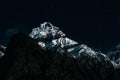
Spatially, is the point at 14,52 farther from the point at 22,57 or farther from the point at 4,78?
the point at 4,78

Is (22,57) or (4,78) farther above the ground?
(22,57)

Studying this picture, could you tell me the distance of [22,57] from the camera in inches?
7820

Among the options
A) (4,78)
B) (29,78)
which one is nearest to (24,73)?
(29,78)

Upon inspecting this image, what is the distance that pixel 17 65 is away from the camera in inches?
7608

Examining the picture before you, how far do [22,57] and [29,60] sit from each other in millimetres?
4393

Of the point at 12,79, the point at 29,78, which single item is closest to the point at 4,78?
the point at 12,79

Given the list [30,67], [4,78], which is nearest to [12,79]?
[4,78]

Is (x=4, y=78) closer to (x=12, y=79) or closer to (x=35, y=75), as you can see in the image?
(x=12, y=79)

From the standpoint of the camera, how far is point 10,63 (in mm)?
194125

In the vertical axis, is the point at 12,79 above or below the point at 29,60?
below

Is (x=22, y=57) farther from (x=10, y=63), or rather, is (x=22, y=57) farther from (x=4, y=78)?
(x=4, y=78)

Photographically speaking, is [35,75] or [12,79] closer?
[12,79]

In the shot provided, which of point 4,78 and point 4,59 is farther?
point 4,59

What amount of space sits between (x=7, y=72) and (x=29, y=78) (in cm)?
1401
